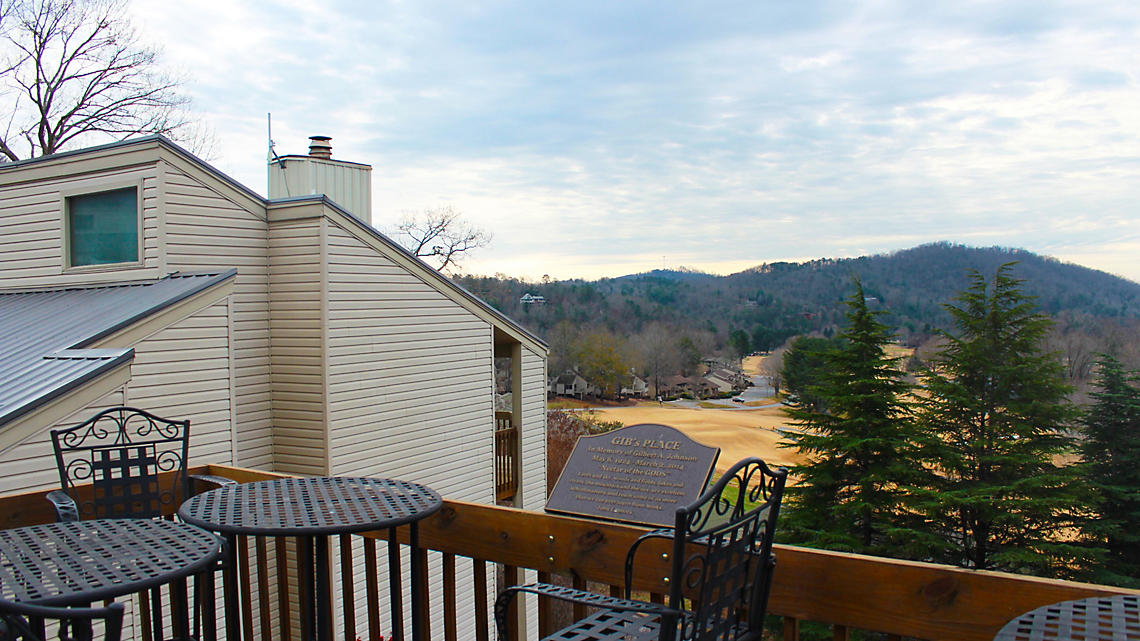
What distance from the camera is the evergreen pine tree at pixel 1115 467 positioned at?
18734 millimetres

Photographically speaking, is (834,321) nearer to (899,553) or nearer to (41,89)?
(899,553)

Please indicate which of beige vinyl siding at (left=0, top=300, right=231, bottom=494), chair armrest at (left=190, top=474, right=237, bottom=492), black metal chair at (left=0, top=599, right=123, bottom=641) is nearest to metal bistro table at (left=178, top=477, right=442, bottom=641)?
chair armrest at (left=190, top=474, right=237, bottom=492)

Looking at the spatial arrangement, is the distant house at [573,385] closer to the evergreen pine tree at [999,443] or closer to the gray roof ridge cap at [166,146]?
the evergreen pine tree at [999,443]

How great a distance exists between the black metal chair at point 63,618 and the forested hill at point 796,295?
31615mm

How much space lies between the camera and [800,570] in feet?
5.98

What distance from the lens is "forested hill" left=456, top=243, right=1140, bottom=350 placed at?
41562mm

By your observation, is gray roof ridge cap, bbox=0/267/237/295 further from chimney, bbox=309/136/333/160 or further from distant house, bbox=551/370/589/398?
distant house, bbox=551/370/589/398

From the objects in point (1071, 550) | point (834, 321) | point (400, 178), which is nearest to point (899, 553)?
point (1071, 550)

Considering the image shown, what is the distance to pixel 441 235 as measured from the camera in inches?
1062

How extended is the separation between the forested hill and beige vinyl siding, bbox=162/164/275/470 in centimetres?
2410

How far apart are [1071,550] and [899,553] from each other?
3917 mm

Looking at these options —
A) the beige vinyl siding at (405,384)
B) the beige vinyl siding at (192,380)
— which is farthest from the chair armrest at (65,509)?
the beige vinyl siding at (405,384)

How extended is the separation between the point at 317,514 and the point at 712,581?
1.15 m

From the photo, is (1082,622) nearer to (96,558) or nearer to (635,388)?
(96,558)
